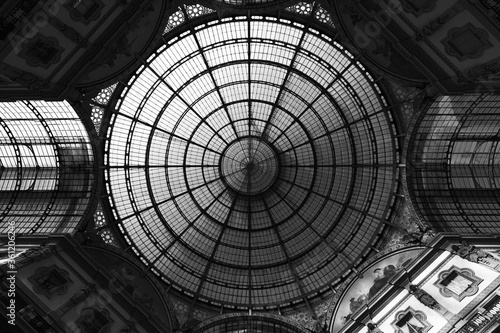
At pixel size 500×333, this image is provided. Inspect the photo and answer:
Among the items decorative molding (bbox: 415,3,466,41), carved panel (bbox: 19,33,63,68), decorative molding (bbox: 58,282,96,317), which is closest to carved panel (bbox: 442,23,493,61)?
decorative molding (bbox: 415,3,466,41)

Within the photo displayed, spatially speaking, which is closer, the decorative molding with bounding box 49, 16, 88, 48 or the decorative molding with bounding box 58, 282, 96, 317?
the decorative molding with bounding box 49, 16, 88, 48

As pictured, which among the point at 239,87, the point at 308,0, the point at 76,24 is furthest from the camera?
the point at 239,87

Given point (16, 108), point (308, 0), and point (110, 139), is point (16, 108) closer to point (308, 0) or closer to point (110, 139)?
point (110, 139)

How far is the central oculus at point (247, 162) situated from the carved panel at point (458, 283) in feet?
40.3

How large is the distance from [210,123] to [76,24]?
11.1m

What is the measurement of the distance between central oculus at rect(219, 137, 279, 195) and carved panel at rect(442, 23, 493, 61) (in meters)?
12.9

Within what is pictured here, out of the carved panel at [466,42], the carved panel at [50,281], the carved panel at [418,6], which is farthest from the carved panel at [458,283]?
the carved panel at [50,281]

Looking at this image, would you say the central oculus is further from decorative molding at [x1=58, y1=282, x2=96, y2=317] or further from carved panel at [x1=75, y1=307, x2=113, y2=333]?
carved panel at [x1=75, y1=307, x2=113, y2=333]

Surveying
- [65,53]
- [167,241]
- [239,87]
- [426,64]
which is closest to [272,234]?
[167,241]

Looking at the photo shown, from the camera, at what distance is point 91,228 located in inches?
920

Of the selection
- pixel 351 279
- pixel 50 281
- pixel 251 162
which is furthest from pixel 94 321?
pixel 351 279

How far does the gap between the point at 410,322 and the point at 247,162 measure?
540 inches

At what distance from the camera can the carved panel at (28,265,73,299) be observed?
18719 mm

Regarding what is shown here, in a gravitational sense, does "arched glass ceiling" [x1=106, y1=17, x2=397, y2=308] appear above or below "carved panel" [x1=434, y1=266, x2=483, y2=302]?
above
